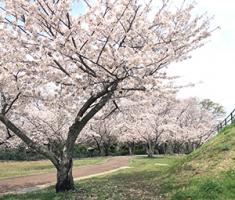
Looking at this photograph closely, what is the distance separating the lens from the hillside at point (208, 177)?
1279cm

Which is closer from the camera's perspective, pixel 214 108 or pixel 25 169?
pixel 25 169

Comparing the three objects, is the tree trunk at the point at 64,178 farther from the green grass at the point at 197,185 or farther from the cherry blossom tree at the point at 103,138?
the cherry blossom tree at the point at 103,138

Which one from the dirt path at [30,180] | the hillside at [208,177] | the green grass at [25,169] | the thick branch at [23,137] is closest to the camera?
the hillside at [208,177]

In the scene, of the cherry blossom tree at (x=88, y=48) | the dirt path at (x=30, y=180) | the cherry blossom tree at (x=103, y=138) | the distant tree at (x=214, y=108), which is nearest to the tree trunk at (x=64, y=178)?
the cherry blossom tree at (x=88, y=48)

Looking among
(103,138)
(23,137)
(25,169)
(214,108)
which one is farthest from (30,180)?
(214,108)

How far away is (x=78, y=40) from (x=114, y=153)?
65954 mm

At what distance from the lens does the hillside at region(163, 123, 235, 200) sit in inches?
504

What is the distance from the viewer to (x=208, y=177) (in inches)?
596

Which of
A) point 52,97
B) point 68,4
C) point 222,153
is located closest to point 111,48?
Result: point 68,4

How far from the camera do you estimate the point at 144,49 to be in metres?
14.6

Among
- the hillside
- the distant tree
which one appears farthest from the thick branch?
the distant tree

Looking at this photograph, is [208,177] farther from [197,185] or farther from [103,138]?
[103,138]

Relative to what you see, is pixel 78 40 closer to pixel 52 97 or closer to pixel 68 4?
pixel 68 4

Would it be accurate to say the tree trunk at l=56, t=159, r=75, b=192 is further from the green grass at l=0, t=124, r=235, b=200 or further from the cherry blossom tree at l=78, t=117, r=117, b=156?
the cherry blossom tree at l=78, t=117, r=117, b=156
